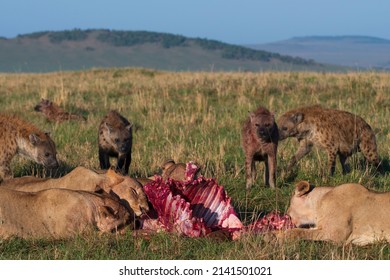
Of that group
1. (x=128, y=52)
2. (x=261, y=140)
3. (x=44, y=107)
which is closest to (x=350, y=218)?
(x=261, y=140)

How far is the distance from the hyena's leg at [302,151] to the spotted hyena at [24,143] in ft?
8.25

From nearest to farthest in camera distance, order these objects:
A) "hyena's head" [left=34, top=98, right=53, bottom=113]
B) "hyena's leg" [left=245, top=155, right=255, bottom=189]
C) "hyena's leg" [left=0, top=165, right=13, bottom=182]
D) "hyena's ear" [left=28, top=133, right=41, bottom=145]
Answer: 1. "hyena's leg" [left=245, top=155, right=255, bottom=189]
2. "hyena's leg" [left=0, top=165, right=13, bottom=182]
3. "hyena's ear" [left=28, top=133, right=41, bottom=145]
4. "hyena's head" [left=34, top=98, right=53, bottom=113]

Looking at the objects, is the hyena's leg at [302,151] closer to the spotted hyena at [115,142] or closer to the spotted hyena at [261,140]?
the spotted hyena at [261,140]

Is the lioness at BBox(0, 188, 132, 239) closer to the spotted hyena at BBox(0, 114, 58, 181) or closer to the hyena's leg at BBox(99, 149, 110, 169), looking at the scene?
the spotted hyena at BBox(0, 114, 58, 181)

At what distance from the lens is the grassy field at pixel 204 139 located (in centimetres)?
514

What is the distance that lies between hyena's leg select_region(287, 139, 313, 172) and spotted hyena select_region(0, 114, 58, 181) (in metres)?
2.52

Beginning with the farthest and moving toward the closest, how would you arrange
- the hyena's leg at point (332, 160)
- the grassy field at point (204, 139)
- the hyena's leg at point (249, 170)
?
the hyena's leg at point (332, 160) → the hyena's leg at point (249, 170) → the grassy field at point (204, 139)

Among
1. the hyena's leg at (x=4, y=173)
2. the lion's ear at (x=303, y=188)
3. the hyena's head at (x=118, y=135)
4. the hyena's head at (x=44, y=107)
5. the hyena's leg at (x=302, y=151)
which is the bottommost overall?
the hyena's head at (x=44, y=107)

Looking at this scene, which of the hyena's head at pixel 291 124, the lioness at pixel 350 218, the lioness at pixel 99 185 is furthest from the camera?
the hyena's head at pixel 291 124

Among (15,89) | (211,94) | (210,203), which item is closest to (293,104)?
(211,94)

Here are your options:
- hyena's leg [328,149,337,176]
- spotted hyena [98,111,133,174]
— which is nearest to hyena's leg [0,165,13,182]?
spotted hyena [98,111,133,174]

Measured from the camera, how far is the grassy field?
5.14 meters

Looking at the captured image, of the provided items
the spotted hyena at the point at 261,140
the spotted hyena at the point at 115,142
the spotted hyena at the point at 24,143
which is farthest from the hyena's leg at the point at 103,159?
the spotted hyena at the point at 261,140

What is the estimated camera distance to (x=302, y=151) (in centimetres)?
920
